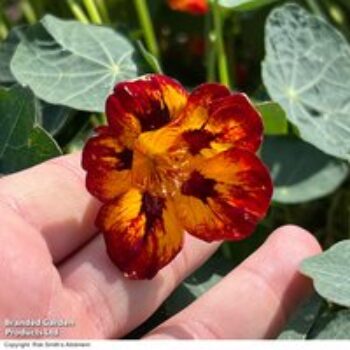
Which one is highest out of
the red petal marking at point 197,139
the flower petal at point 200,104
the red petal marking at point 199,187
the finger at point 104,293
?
the flower petal at point 200,104

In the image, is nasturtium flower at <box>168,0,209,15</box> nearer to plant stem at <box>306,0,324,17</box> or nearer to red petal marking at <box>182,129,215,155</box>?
plant stem at <box>306,0,324,17</box>

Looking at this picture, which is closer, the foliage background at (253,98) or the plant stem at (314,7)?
the foliage background at (253,98)

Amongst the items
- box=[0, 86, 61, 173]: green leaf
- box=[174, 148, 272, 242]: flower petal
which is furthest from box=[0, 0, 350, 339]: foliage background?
box=[174, 148, 272, 242]: flower petal

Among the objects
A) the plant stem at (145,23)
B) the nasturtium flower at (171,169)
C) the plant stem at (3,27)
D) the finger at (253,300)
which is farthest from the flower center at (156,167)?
the plant stem at (3,27)

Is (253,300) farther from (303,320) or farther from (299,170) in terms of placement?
(299,170)

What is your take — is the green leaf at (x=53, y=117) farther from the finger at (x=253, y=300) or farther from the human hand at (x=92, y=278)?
the finger at (x=253, y=300)

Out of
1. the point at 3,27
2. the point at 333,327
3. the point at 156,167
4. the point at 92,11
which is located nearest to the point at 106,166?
the point at 156,167
